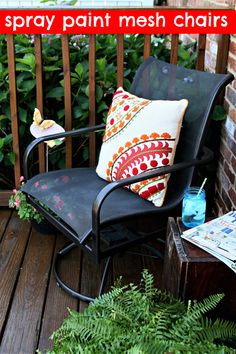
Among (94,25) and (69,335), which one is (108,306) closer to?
(69,335)

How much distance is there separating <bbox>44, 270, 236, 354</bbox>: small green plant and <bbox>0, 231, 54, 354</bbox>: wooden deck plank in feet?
1.60

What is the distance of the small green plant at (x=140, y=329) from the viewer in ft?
4.37

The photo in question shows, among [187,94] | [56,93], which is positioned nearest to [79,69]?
[56,93]

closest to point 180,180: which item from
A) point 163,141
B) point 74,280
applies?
point 163,141

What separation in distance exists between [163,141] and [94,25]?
874 millimetres

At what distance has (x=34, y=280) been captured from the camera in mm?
2408

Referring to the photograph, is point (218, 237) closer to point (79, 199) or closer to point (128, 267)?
point (79, 199)

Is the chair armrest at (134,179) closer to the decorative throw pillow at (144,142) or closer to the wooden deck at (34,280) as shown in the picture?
the decorative throw pillow at (144,142)

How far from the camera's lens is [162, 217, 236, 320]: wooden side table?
1.66 metres

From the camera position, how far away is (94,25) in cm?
265

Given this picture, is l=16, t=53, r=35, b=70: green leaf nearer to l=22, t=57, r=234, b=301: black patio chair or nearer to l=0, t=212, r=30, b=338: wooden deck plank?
l=22, t=57, r=234, b=301: black patio chair

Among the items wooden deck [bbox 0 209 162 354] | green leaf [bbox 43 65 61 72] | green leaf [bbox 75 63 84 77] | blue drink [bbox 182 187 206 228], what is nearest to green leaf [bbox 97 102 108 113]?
green leaf [bbox 75 63 84 77]

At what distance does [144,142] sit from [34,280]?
2.90 ft

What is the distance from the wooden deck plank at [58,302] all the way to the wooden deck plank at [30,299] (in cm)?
3
